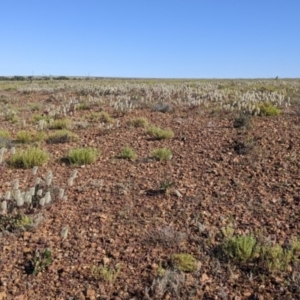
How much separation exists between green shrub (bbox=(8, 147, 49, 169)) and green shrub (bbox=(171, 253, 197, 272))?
4.22 metres

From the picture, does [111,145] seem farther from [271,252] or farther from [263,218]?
[271,252]

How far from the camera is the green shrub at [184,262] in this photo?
456 cm

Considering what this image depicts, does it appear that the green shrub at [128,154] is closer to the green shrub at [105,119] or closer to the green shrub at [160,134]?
the green shrub at [160,134]

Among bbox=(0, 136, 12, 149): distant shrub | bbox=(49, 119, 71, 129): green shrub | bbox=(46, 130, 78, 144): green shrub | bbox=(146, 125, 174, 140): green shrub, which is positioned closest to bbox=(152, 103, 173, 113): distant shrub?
bbox=(49, 119, 71, 129): green shrub

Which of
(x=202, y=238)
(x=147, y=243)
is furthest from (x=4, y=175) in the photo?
(x=202, y=238)

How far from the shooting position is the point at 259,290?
426 cm

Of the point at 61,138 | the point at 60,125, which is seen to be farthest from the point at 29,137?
the point at 60,125

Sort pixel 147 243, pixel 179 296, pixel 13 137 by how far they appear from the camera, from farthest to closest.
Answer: pixel 13 137, pixel 147 243, pixel 179 296

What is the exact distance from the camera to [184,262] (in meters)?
4.64

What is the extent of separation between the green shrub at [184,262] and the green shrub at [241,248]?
0.43m

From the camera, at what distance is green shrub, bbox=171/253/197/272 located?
180 inches

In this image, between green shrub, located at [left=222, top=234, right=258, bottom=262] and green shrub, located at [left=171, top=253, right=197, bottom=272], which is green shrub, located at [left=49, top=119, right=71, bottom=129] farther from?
green shrub, located at [left=222, top=234, right=258, bottom=262]

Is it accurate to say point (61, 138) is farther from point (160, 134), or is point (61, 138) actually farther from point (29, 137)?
point (160, 134)

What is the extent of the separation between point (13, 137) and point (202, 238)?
24.1 ft
